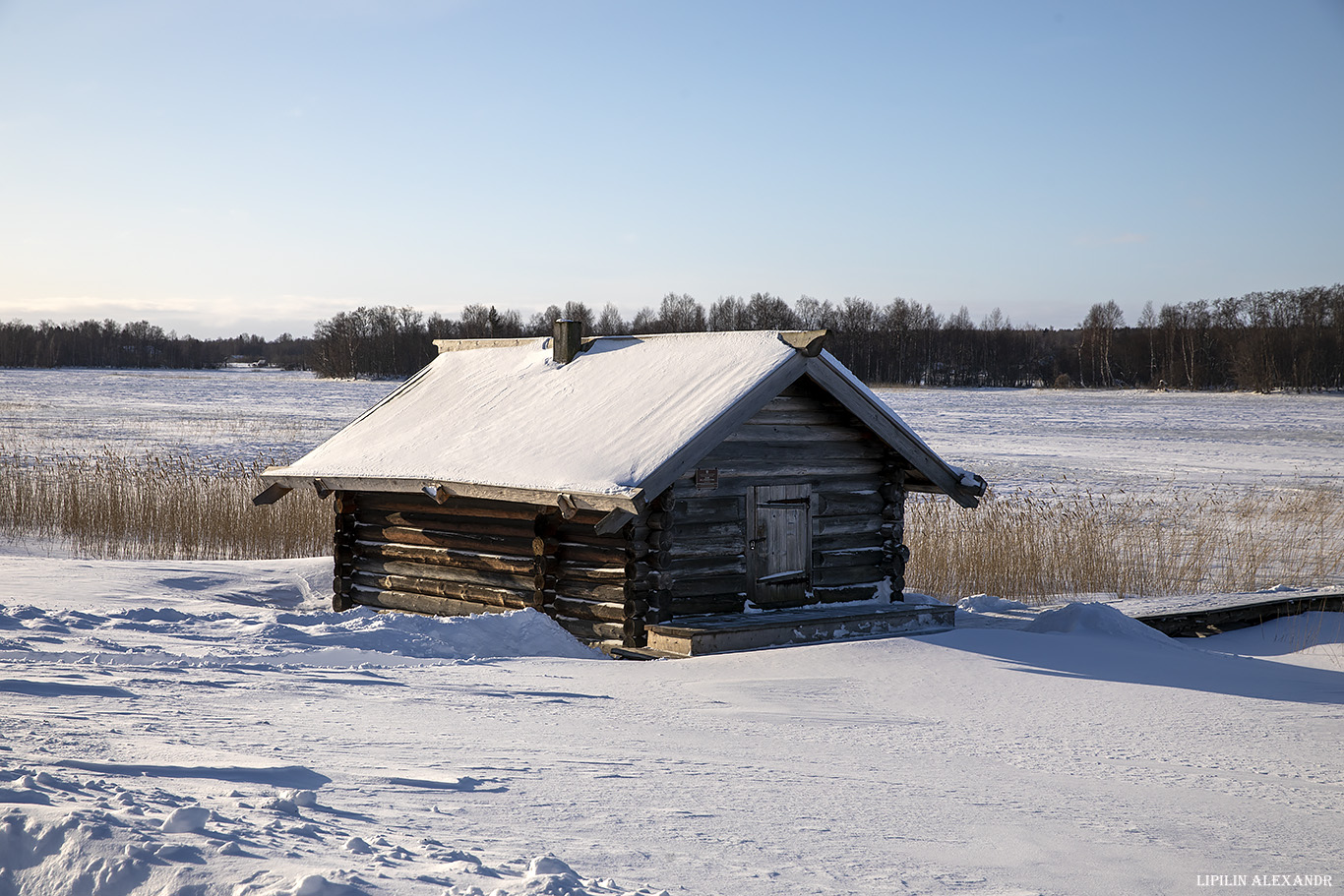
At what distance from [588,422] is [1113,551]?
9015mm

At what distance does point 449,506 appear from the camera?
11102mm

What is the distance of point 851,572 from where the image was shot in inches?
439

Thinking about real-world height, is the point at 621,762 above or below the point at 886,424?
below

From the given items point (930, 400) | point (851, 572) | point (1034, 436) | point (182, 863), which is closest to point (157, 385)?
point (930, 400)

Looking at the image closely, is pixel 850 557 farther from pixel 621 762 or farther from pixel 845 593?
pixel 621 762

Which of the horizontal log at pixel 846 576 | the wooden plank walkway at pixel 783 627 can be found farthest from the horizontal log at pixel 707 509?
the horizontal log at pixel 846 576

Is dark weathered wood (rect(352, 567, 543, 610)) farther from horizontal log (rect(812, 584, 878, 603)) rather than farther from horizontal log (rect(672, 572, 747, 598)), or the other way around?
horizontal log (rect(812, 584, 878, 603))

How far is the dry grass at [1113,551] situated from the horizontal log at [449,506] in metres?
6.50

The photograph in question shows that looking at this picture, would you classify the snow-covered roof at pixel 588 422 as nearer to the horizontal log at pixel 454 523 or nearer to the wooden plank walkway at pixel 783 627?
the horizontal log at pixel 454 523

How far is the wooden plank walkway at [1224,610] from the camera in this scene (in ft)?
38.5

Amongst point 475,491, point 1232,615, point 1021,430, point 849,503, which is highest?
point 1021,430

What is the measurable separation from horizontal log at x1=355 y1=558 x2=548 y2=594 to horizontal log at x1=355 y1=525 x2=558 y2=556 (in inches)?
9.2

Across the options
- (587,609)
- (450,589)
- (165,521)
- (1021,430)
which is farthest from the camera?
(1021,430)

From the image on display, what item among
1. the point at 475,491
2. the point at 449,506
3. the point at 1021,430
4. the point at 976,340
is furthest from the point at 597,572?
the point at 976,340
